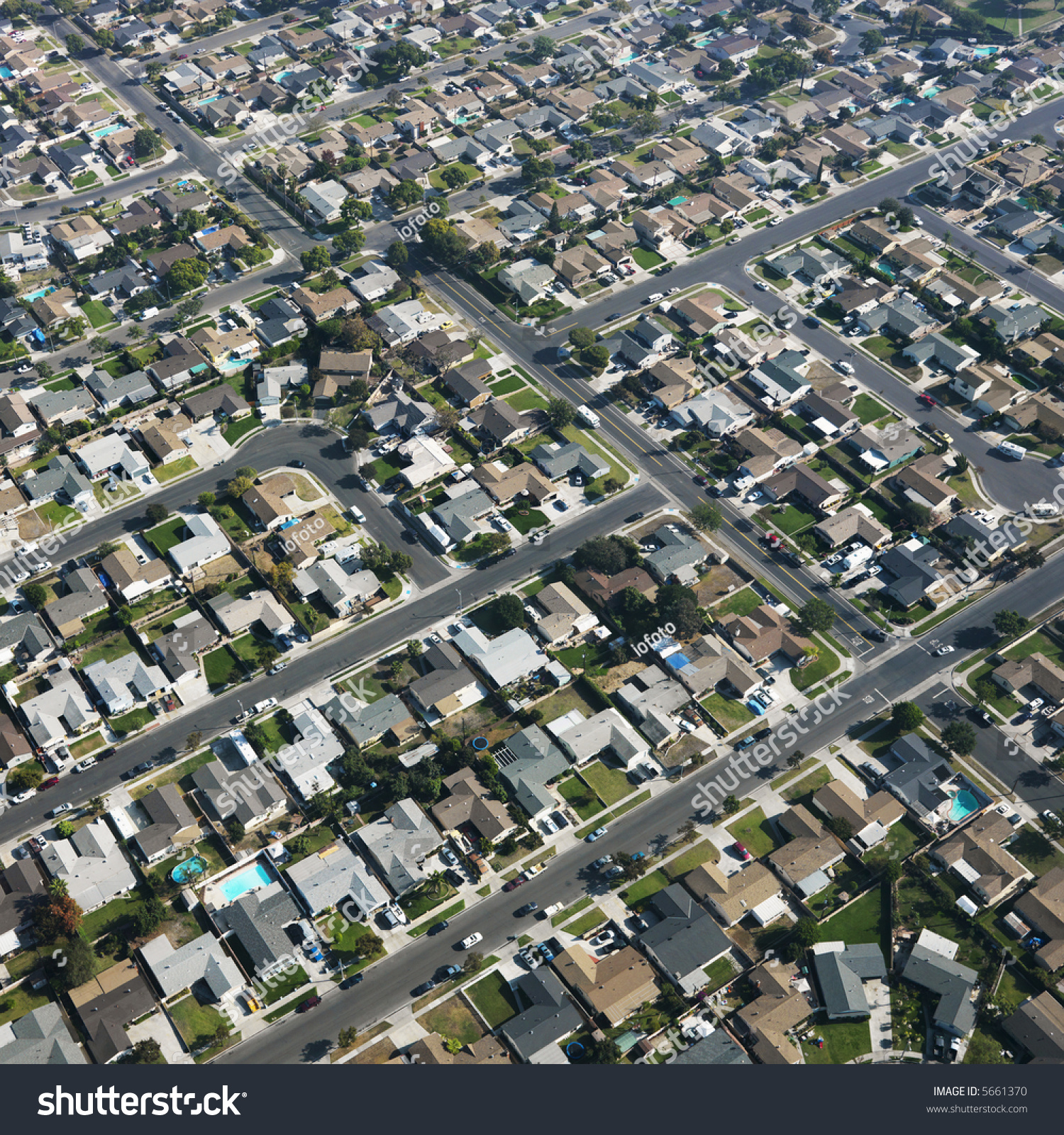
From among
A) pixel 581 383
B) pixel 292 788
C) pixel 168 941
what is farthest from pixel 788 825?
pixel 581 383

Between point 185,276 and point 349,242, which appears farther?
point 349,242

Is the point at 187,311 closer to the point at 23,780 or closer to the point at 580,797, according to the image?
the point at 23,780

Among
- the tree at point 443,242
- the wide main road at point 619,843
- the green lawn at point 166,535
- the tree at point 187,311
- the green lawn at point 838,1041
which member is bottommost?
the green lawn at point 838,1041

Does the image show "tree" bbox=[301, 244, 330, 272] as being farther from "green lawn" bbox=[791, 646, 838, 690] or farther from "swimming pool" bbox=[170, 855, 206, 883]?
"green lawn" bbox=[791, 646, 838, 690]

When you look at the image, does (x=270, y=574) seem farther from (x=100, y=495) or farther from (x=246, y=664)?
(x=100, y=495)

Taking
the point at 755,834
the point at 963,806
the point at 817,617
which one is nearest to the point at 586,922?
the point at 755,834

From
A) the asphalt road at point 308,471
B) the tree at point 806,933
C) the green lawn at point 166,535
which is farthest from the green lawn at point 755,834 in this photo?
the green lawn at point 166,535

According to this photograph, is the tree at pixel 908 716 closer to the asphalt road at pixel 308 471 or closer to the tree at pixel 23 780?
the asphalt road at pixel 308 471
